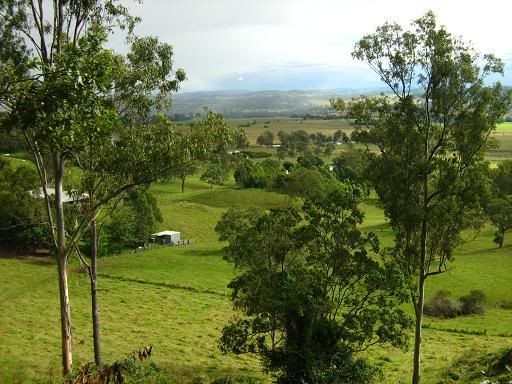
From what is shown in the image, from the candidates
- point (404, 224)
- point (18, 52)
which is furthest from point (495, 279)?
point (18, 52)

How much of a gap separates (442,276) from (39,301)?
38.7 meters

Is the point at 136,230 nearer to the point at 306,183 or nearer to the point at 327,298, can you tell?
the point at 306,183

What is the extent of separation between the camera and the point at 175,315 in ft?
132

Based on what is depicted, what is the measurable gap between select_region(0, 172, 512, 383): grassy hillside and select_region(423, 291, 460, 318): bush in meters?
2.00

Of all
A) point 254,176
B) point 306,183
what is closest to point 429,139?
point 306,183

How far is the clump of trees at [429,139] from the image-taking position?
2239 centimetres

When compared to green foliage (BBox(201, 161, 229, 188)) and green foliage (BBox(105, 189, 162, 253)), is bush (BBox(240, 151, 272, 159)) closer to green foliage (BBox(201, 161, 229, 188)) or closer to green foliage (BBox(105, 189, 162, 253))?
green foliage (BBox(201, 161, 229, 188))

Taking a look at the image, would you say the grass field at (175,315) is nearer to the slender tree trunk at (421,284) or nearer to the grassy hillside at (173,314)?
the grassy hillside at (173,314)

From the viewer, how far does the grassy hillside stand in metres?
29.1

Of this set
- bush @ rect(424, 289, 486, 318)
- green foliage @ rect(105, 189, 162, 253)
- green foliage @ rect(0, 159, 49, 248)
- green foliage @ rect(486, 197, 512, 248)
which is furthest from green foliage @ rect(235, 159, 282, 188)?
bush @ rect(424, 289, 486, 318)

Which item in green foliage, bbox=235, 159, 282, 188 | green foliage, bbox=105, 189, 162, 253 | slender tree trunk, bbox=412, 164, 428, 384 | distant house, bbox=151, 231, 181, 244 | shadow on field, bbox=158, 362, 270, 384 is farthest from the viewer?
green foliage, bbox=235, 159, 282, 188

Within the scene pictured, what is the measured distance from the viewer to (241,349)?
25.1 meters

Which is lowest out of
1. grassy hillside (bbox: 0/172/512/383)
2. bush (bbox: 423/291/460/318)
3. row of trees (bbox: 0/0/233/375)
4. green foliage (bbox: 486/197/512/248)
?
bush (bbox: 423/291/460/318)

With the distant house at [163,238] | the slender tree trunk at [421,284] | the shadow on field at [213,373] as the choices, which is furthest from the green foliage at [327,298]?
the distant house at [163,238]
